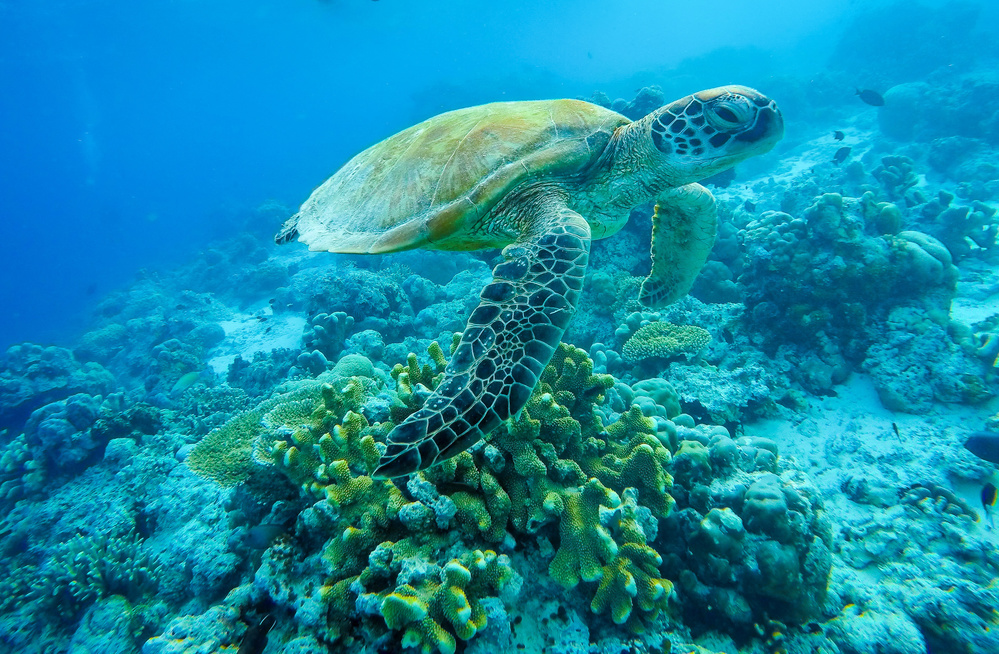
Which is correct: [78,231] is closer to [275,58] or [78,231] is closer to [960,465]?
[275,58]

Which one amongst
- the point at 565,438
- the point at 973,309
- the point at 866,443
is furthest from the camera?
the point at 973,309

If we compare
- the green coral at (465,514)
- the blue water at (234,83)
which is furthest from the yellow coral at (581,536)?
the blue water at (234,83)

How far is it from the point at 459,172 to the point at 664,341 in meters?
3.33

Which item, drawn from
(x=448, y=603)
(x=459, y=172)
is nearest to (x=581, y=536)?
(x=448, y=603)

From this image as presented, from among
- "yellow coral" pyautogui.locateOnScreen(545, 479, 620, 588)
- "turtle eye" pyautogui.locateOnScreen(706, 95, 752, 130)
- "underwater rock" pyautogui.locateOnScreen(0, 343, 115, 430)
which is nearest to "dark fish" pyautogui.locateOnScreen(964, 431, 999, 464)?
"turtle eye" pyautogui.locateOnScreen(706, 95, 752, 130)

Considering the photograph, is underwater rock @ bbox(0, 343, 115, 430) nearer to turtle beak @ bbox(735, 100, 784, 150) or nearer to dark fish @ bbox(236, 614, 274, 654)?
dark fish @ bbox(236, 614, 274, 654)

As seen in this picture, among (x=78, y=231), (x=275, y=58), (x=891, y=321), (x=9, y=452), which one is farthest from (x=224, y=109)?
(x=891, y=321)

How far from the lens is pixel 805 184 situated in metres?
11.8

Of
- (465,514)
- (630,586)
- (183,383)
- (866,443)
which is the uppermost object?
(183,383)

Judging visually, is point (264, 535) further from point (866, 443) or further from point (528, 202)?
point (866, 443)

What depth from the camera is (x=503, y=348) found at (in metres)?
2.35

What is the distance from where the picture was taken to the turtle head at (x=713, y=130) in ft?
10.4

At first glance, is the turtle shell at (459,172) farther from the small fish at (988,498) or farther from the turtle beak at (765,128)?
the small fish at (988,498)

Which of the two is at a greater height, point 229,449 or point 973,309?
point 229,449
